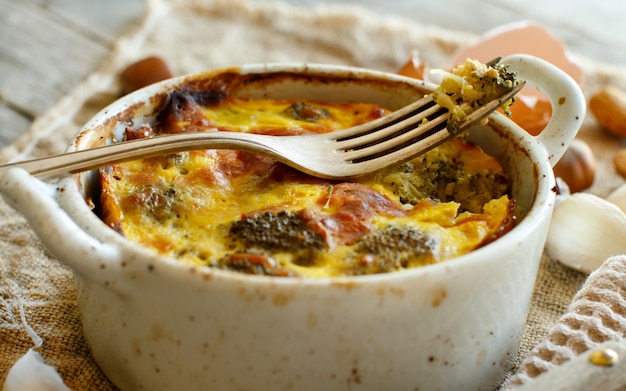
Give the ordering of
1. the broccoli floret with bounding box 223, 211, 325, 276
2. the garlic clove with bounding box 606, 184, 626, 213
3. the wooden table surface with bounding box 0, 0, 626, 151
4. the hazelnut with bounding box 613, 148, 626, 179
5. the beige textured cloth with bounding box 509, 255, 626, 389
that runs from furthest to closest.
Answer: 1. the wooden table surface with bounding box 0, 0, 626, 151
2. the hazelnut with bounding box 613, 148, 626, 179
3. the garlic clove with bounding box 606, 184, 626, 213
4. the beige textured cloth with bounding box 509, 255, 626, 389
5. the broccoli floret with bounding box 223, 211, 325, 276

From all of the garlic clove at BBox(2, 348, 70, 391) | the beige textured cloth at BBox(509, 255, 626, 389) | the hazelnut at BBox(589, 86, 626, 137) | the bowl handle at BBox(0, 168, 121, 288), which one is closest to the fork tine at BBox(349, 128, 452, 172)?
the beige textured cloth at BBox(509, 255, 626, 389)

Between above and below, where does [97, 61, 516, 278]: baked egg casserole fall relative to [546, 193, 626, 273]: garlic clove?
above

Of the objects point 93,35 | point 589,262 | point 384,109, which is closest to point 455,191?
point 384,109

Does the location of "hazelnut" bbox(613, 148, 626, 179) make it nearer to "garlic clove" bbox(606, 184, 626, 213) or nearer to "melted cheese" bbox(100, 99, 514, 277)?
"garlic clove" bbox(606, 184, 626, 213)

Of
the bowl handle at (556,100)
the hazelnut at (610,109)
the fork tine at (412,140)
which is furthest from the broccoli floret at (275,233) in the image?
the hazelnut at (610,109)

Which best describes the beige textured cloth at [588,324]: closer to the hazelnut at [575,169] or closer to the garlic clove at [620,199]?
the garlic clove at [620,199]

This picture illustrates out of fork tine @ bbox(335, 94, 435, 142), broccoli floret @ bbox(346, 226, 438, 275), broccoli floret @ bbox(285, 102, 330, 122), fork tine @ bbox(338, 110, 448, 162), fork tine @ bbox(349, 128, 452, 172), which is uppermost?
broccoli floret @ bbox(285, 102, 330, 122)

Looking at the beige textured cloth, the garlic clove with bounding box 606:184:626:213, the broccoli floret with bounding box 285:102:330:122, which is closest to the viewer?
the beige textured cloth
